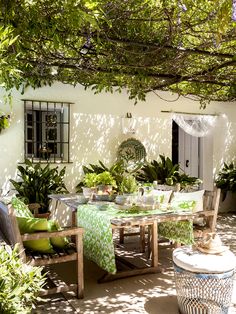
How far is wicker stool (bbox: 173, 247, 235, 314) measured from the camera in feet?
9.15

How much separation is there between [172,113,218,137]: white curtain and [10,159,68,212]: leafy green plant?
2738mm

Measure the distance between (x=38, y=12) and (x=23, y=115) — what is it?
150 inches

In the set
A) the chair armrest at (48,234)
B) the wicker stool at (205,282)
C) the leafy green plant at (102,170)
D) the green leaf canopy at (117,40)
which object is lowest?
the wicker stool at (205,282)

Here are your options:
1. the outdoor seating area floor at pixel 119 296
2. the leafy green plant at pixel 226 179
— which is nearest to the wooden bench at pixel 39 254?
the outdoor seating area floor at pixel 119 296

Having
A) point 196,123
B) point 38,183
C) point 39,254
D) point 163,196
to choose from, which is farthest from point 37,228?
point 196,123

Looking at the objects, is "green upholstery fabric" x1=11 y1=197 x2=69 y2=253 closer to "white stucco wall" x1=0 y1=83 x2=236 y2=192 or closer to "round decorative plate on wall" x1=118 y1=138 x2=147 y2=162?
"white stucco wall" x1=0 y1=83 x2=236 y2=192

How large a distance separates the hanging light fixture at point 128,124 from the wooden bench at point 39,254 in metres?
3.69

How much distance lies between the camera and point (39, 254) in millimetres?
3297

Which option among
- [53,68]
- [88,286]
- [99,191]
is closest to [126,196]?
[99,191]

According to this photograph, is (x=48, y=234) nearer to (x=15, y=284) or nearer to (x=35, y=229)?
(x=35, y=229)

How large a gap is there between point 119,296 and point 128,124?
400cm

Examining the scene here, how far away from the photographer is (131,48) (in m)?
3.95

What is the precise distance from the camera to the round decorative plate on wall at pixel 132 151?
684 cm

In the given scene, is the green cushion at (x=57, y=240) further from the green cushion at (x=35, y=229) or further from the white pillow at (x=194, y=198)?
the white pillow at (x=194, y=198)
